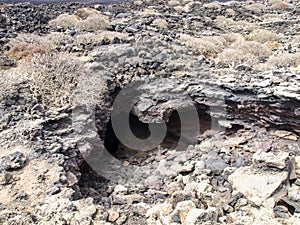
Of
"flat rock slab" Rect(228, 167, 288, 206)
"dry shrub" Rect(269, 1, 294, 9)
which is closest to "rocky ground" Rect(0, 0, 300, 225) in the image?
"flat rock slab" Rect(228, 167, 288, 206)

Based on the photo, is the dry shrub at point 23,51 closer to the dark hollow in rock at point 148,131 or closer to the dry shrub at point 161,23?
the dark hollow in rock at point 148,131

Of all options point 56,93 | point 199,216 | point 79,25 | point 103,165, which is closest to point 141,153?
point 103,165

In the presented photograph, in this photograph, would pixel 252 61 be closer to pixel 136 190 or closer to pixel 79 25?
pixel 136 190

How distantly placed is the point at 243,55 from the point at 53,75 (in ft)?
19.8

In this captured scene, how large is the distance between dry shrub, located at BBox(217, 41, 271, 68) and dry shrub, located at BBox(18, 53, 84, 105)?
4.36 m

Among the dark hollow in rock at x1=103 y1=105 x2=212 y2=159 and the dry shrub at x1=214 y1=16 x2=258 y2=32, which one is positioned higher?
the dry shrub at x1=214 y1=16 x2=258 y2=32

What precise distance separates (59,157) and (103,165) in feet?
5.93

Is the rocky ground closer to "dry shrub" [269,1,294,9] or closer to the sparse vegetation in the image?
the sparse vegetation

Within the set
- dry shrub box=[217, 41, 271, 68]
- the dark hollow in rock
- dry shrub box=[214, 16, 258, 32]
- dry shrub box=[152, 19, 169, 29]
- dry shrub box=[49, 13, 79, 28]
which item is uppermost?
dry shrub box=[49, 13, 79, 28]

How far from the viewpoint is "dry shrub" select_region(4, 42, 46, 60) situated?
28.6 ft

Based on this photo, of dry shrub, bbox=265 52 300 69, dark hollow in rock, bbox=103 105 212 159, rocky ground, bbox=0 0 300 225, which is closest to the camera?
rocky ground, bbox=0 0 300 225

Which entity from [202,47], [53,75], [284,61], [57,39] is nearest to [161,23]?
[202,47]

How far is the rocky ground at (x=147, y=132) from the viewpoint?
4.70m

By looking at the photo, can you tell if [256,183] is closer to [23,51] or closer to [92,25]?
[23,51]
